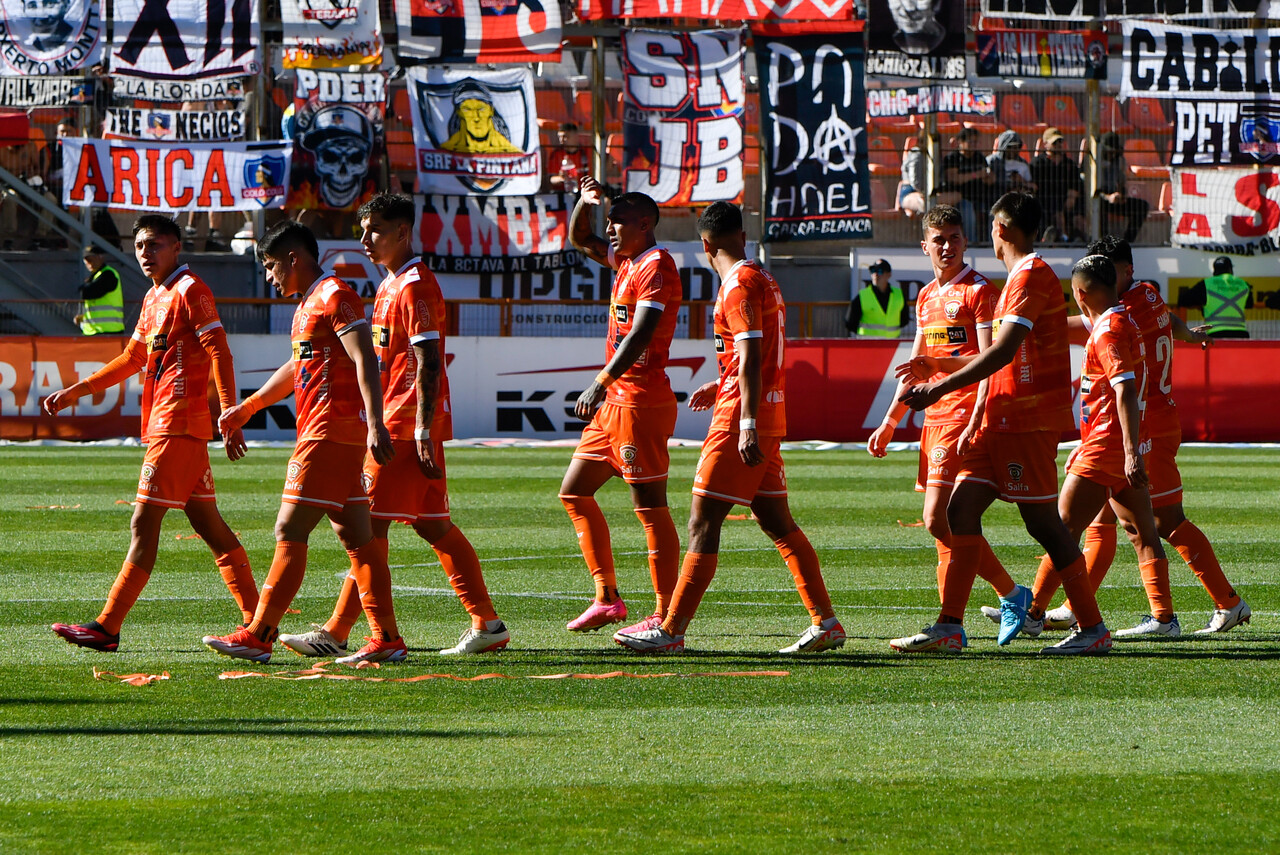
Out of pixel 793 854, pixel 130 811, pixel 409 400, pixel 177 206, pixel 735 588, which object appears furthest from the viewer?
pixel 177 206

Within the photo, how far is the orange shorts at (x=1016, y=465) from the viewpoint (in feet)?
24.2

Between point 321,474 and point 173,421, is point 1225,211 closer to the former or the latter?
point 173,421

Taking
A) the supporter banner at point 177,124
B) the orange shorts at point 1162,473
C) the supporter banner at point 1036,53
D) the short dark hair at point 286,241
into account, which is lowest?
the orange shorts at point 1162,473

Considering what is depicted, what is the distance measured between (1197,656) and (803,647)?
68.9 inches

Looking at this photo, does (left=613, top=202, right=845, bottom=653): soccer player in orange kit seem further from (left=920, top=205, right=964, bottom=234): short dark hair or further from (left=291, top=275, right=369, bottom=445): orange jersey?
(left=291, top=275, right=369, bottom=445): orange jersey

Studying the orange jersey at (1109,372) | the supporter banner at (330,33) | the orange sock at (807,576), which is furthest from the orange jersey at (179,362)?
the supporter banner at (330,33)

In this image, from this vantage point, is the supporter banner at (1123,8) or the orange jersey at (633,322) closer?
the orange jersey at (633,322)

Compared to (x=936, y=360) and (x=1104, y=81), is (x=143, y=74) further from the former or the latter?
(x=936, y=360)

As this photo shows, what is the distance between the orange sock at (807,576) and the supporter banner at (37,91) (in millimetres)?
21953

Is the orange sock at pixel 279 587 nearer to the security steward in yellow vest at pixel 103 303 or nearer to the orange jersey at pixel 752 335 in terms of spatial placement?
the orange jersey at pixel 752 335

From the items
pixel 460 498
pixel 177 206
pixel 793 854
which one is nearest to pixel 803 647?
pixel 793 854

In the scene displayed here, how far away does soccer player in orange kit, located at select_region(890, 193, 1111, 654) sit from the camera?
7391 millimetres

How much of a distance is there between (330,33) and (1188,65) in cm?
1410

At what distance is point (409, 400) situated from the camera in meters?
7.48
